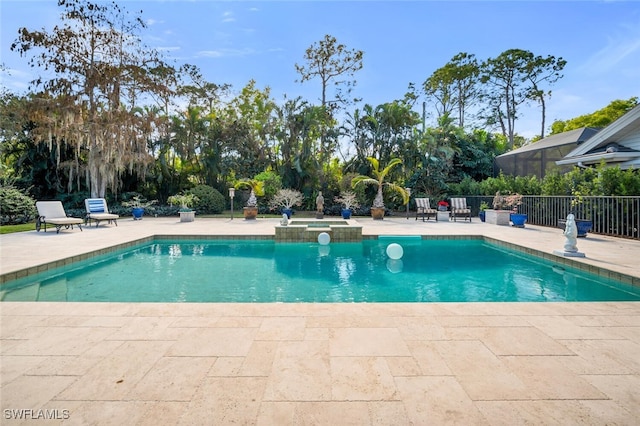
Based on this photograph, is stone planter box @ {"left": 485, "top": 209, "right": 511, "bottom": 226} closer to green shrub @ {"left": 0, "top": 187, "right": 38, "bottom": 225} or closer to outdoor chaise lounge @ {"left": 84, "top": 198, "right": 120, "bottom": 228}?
outdoor chaise lounge @ {"left": 84, "top": 198, "right": 120, "bottom": 228}

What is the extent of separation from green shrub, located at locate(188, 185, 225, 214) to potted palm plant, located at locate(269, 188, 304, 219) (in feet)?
8.90

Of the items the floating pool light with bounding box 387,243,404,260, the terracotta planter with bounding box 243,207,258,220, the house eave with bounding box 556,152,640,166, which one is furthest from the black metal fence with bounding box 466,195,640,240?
the terracotta planter with bounding box 243,207,258,220

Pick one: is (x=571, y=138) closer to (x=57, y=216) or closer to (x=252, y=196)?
(x=252, y=196)

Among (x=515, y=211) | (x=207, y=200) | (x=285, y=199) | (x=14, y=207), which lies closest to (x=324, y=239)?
(x=515, y=211)

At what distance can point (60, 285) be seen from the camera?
4988 millimetres

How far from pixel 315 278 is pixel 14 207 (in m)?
11.8

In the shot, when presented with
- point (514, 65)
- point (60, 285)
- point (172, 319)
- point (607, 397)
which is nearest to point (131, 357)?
point (172, 319)

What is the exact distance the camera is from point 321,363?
2.24 meters

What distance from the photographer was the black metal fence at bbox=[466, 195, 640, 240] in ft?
26.0

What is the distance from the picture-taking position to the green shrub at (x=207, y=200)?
16.8 meters

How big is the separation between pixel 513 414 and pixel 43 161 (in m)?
20.5

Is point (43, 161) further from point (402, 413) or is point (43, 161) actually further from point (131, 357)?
point (402, 413)

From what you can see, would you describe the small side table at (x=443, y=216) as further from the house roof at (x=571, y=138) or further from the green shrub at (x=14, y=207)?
the green shrub at (x=14, y=207)

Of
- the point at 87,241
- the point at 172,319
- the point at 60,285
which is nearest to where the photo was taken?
the point at 172,319
